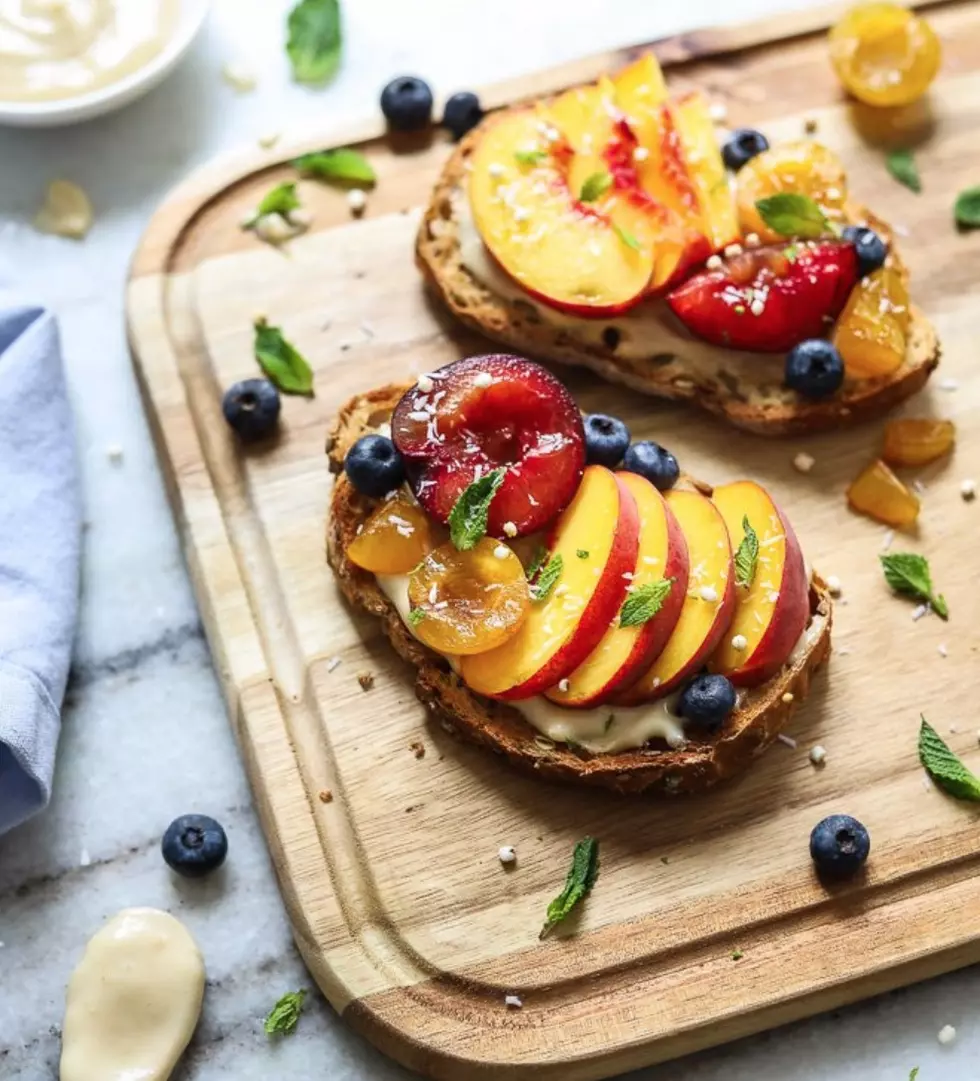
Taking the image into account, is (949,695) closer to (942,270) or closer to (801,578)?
(801,578)

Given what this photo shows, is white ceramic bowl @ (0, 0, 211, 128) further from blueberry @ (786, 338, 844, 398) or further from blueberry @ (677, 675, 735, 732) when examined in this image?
blueberry @ (677, 675, 735, 732)

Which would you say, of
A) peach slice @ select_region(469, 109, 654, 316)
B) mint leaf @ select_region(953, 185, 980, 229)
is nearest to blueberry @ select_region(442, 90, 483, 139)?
peach slice @ select_region(469, 109, 654, 316)

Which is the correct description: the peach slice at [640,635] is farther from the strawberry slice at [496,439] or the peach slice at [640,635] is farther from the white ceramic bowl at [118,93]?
the white ceramic bowl at [118,93]

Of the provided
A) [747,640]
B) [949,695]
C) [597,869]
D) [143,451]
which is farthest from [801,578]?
[143,451]

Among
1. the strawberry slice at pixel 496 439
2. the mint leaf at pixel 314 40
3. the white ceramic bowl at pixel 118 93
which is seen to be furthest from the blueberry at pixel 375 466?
the mint leaf at pixel 314 40

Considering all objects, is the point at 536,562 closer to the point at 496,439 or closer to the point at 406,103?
the point at 496,439

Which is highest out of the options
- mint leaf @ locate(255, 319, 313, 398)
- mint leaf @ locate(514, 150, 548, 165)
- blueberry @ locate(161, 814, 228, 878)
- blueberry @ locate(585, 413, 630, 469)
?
mint leaf @ locate(514, 150, 548, 165)

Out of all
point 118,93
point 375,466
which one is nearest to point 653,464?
point 375,466
